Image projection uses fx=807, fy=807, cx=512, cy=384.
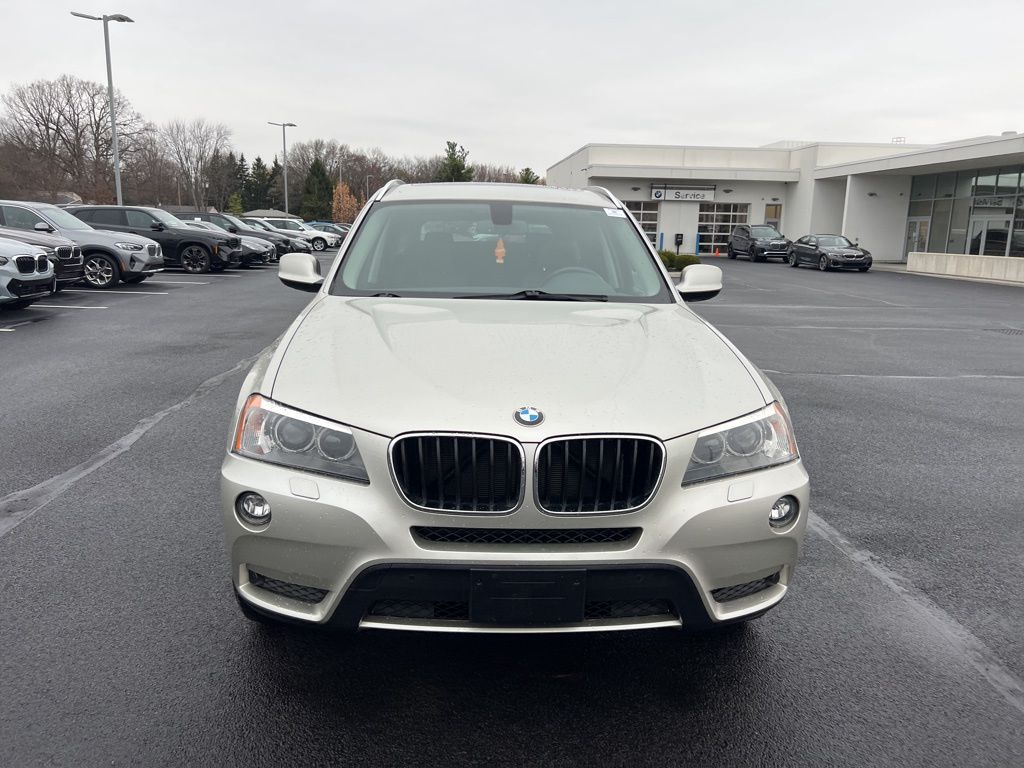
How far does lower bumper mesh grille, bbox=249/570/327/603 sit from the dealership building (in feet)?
109

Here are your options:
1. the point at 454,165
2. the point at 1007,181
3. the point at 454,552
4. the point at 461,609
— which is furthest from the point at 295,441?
the point at 454,165

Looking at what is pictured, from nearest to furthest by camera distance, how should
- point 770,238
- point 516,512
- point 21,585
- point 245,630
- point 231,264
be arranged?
point 516,512, point 245,630, point 21,585, point 231,264, point 770,238

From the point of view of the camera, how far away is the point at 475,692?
9.01ft

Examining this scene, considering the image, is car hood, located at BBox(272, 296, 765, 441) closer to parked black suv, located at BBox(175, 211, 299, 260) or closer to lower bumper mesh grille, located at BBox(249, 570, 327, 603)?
lower bumper mesh grille, located at BBox(249, 570, 327, 603)

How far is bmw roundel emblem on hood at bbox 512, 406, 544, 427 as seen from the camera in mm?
2408

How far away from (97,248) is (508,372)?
17477 mm

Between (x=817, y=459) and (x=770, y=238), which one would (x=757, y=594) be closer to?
(x=817, y=459)

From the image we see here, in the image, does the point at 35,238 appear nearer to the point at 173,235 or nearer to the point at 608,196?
the point at 173,235

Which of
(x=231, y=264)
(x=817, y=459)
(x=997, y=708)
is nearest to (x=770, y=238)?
(x=231, y=264)

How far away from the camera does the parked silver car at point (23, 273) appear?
483 inches

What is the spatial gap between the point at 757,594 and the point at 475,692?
1.00m

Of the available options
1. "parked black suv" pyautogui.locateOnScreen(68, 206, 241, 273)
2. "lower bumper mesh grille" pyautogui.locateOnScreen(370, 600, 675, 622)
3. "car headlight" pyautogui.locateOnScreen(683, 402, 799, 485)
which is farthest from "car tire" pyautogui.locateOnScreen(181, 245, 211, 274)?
"car headlight" pyautogui.locateOnScreen(683, 402, 799, 485)

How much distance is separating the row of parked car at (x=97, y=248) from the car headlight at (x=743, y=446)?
1289 cm

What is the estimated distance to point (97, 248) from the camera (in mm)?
17406
